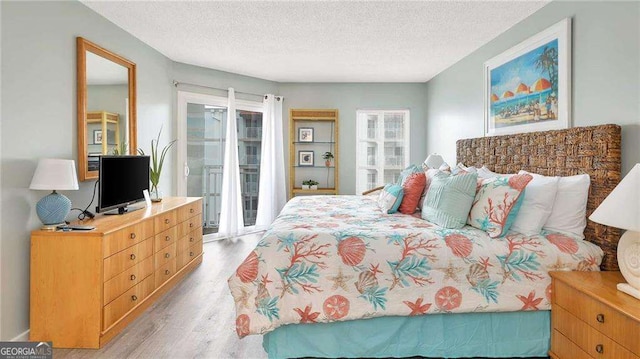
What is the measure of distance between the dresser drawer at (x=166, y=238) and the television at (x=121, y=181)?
14.8 inches

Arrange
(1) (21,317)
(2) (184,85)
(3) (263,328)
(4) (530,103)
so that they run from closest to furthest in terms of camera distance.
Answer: (3) (263,328) < (1) (21,317) < (4) (530,103) < (2) (184,85)

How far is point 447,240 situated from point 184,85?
412 cm

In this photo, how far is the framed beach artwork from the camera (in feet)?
8.77

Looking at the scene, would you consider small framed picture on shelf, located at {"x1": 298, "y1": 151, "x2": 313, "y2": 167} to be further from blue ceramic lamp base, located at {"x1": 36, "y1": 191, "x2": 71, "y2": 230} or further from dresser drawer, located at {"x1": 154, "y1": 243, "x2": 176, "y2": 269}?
blue ceramic lamp base, located at {"x1": 36, "y1": 191, "x2": 71, "y2": 230}

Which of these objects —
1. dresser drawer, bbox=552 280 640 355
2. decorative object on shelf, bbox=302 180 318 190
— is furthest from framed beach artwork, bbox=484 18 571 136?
decorative object on shelf, bbox=302 180 318 190

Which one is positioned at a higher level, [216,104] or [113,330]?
[216,104]

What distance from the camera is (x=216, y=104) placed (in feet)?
17.4

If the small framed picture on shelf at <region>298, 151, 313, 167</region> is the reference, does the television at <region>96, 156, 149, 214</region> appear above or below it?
below

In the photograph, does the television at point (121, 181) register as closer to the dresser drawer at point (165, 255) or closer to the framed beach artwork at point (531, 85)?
the dresser drawer at point (165, 255)

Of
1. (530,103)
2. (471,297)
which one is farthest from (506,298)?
(530,103)

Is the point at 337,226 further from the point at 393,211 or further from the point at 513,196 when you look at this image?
the point at 513,196

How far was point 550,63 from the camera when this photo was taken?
2.80 meters

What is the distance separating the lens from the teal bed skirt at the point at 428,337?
2.17m

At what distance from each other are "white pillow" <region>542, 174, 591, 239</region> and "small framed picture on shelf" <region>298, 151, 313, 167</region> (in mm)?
4069
